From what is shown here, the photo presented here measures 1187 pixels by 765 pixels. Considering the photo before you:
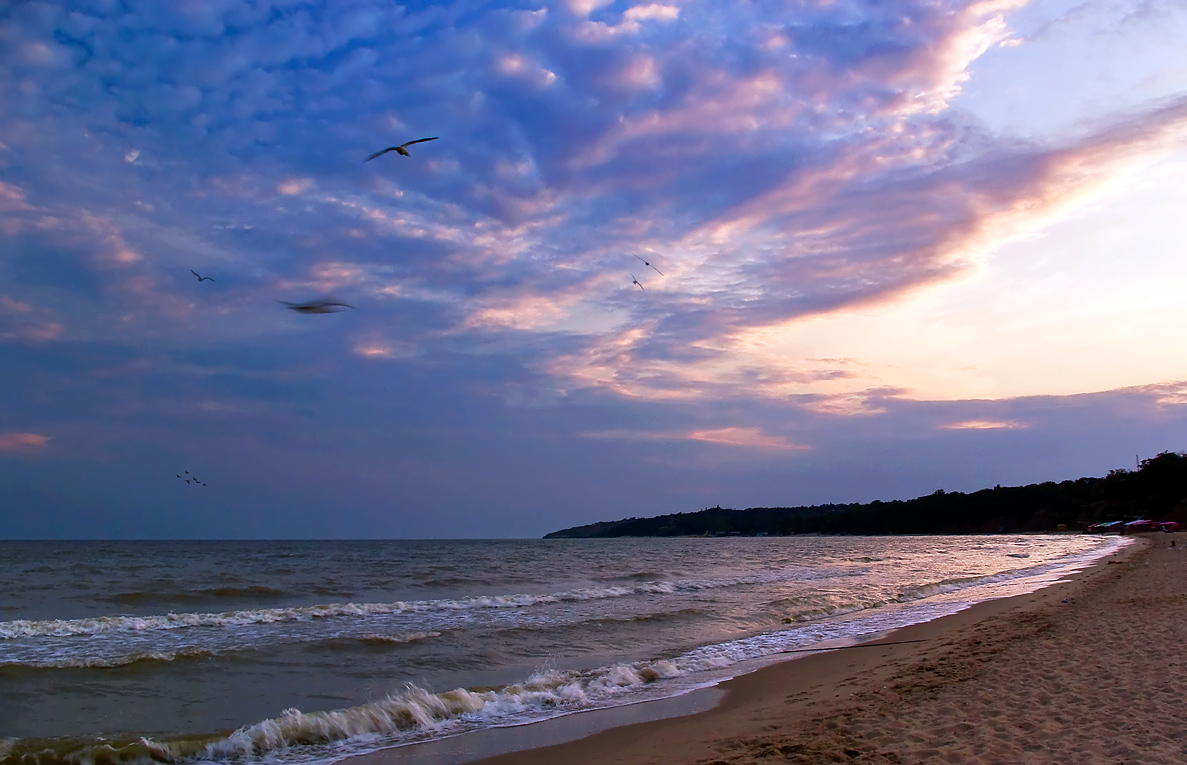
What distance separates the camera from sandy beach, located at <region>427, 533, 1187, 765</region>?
243 inches

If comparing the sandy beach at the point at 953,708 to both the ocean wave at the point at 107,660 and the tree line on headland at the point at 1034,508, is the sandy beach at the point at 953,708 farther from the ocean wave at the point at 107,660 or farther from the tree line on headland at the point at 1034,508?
the tree line on headland at the point at 1034,508

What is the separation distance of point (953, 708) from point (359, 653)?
33.8ft

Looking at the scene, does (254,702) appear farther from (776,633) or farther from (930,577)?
(930,577)

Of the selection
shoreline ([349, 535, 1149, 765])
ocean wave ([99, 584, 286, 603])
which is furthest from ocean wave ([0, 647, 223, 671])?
ocean wave ([99, 584, 286, 603])

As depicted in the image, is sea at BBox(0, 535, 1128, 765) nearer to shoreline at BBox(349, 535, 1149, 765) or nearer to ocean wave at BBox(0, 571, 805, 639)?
ocean wave at BBox(0, 571, 805, 639)

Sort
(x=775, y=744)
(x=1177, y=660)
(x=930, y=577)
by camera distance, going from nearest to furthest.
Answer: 1. (x=775, y=744)
2. (x=1177, y=660)
3. (x=930, y=577)

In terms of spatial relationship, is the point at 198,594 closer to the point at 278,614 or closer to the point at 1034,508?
the point at 278,614

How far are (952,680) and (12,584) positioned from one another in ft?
111

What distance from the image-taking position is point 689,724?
8.35 meters

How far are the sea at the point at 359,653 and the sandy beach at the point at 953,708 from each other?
1.55 metres

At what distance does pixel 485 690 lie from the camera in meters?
10.3

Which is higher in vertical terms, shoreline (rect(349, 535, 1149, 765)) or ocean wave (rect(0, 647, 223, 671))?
ocean wave (rect(0, 647, 223, 671))

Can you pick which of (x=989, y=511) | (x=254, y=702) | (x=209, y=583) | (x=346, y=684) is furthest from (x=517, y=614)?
(x=989, y=511)

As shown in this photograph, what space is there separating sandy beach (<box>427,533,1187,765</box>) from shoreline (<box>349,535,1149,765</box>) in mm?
35
